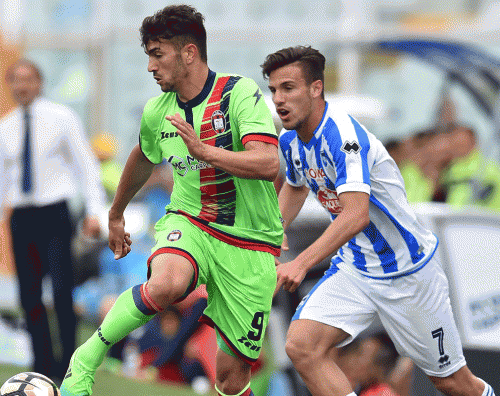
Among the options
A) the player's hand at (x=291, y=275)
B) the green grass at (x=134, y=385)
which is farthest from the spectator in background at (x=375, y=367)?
the player's hand at (x=291, y=275)

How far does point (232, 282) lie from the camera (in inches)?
189

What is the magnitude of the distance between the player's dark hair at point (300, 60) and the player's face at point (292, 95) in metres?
0.03

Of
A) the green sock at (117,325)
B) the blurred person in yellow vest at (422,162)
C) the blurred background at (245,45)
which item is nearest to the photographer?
the green sock at (117,325)

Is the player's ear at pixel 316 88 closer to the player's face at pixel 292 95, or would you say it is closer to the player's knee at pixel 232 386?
the player's face at pixel 292 95

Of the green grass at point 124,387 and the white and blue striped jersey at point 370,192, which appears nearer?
the white and blue striped jersey at point 370,192

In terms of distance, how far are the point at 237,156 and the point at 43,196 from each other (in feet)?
10.9

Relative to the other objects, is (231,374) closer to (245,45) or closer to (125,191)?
(125,191)

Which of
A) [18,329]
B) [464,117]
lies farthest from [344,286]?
[464,117]

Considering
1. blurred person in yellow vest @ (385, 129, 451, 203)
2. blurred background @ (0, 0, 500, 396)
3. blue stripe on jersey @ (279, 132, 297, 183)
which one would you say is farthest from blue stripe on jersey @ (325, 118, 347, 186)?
blurred background @ (0, 0, 500, 396)

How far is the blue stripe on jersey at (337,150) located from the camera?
14.8ft

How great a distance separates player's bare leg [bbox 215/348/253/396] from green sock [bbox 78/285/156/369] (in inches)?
30.8


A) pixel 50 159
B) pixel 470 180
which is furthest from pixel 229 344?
pixel 470 180

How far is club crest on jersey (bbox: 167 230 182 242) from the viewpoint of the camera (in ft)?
15.2

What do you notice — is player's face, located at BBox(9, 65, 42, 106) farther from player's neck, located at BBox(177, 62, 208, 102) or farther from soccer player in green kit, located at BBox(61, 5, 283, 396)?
player's neck, located at BBox(177, 62, 208, 102)
